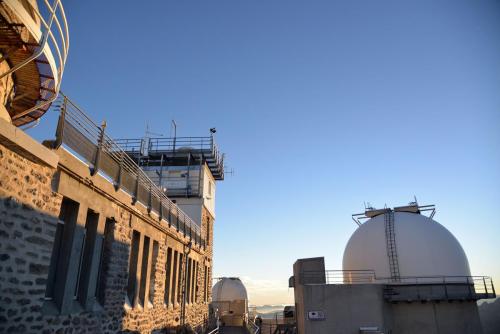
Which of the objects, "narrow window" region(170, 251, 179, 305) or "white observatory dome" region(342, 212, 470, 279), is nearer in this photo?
"narrow window" region(170, 251, 179, 305)

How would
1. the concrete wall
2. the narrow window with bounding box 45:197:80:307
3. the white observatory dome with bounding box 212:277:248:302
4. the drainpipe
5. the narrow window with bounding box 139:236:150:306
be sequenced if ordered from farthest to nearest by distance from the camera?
the white observatory dome with bounding box 212:277:248:302, the drainpipe, the narrow window with bounding box 139:236:150:306, the narrow window with bounding box 45:197:80:307, the concrete wall

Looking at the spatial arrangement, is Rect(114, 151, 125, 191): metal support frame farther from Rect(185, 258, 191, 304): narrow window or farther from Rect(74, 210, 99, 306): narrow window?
Rect(185, 258, 191, 304): narrow window

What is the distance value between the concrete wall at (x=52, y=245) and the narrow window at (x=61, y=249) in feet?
0.36

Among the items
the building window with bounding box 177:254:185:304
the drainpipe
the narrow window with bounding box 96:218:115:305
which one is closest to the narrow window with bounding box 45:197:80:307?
the narrow window with bounding box 96:218:115:305

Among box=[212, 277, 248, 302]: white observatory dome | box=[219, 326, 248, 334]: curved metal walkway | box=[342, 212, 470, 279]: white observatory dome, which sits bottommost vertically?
box=[219, 326, 248, 334]: curved metal walkway

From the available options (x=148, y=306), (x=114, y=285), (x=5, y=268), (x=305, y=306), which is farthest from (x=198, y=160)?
(x=5, y=268)

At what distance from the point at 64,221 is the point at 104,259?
6.83ft

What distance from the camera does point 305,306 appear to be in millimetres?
17891

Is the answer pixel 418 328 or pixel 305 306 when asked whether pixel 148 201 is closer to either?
pixel 305 306

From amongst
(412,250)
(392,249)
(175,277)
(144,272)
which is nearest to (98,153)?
(144,272)

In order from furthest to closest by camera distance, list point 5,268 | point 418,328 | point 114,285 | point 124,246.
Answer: point 418,328 → point 124,246 → point 114,285 → point 5,268

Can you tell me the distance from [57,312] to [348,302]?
14.4 meters

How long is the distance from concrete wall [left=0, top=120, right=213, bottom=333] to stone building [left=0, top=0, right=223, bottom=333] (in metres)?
0.02

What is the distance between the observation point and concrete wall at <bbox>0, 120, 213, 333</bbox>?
5906mm
